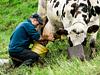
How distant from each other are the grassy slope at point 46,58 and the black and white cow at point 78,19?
0.50 m

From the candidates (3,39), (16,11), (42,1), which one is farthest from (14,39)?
(16,11)

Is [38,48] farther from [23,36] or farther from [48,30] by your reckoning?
[48,30]

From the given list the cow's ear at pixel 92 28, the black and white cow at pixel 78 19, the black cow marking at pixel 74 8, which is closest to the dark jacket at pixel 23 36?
the black and white cow at pixel 78 19

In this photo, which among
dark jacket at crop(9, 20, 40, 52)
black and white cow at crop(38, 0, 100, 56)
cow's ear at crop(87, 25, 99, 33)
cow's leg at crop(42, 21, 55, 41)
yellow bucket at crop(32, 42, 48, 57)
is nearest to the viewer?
black and white cow at crop(38, 0, 100, 56)

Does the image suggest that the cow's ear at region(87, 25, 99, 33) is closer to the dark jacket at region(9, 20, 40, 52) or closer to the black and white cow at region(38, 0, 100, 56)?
the black and white cow at region(38, 0, 100, 56)

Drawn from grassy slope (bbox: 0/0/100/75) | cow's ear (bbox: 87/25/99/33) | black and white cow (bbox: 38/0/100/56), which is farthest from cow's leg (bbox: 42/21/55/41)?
cow's ear (bbox: 87/25/99/33)

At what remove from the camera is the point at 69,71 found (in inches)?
275

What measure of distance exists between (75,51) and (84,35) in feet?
2.78

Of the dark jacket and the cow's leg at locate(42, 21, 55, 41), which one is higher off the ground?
the dark jacket

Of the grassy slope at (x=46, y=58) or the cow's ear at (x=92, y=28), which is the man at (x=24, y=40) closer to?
the grassy slope at (x=46, y=58)

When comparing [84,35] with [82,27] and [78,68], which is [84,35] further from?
[78,68]

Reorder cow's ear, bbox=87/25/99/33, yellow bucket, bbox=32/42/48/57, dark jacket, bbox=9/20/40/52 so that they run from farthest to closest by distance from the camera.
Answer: yellow bucket, bbox=32/42/48/57, cow's ear, bbox=87/25/99/33, dark jacket, bbox=9/20/40/52

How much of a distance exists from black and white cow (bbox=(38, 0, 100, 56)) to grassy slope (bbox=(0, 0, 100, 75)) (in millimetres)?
497

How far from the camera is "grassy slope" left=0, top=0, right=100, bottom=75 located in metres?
7.01
